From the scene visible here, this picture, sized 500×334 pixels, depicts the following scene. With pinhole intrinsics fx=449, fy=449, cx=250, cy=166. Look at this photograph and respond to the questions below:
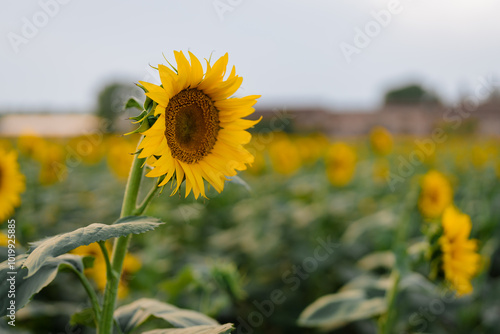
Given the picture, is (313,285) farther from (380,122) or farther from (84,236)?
(380,122)

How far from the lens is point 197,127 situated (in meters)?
1.25

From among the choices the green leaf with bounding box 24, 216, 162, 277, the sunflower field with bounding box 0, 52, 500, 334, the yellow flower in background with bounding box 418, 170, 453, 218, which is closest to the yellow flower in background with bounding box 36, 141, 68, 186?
the sunflower field with bounding box 0, 52, 500, 334

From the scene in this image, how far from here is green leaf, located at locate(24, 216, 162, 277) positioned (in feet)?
2.94

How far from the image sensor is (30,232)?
10.8 feet

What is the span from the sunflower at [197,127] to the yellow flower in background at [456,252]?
1.45m

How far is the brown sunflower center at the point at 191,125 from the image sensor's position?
1159mm

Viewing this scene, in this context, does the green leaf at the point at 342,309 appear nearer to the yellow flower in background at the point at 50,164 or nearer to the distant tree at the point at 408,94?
the yellow flower in background at the point at 50,164

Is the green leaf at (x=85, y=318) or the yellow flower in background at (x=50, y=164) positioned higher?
the yellow flower in background at (x=50, y=164)

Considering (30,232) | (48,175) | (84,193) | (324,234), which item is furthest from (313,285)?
(84,193)

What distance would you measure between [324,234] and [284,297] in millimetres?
1225

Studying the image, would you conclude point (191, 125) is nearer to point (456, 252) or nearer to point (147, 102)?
point (147, 102)

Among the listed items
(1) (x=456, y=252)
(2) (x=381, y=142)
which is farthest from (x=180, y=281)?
(2) (x=381, y=142)

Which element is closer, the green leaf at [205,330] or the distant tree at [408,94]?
the green leaf at [205,330]

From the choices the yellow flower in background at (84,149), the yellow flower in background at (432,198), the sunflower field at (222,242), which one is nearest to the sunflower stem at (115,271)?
the sunflower field at (222,242)
